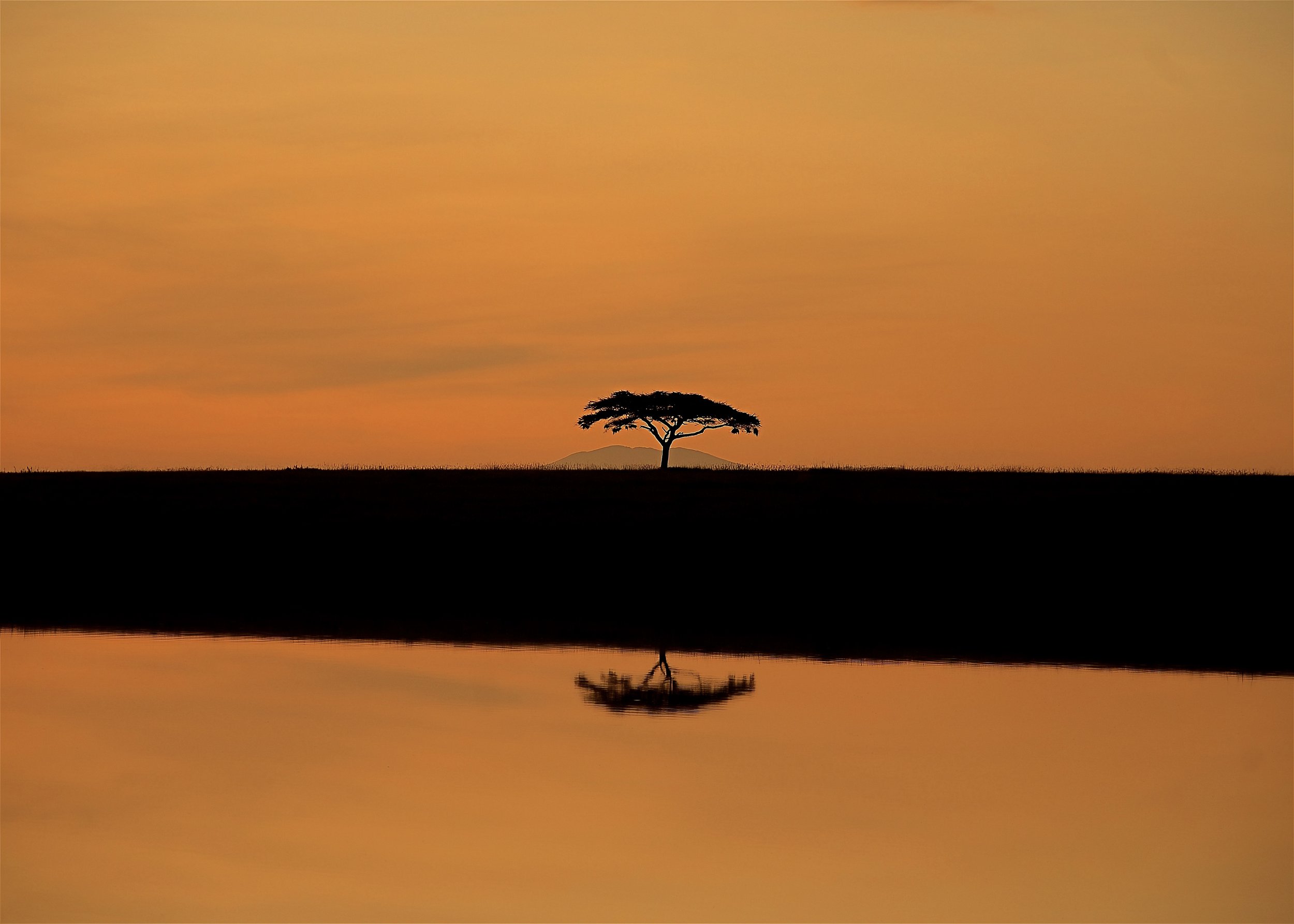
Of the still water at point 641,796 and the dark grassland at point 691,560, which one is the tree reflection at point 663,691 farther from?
the dark grassland at point 691,560

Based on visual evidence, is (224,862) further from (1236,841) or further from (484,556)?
(484,556)

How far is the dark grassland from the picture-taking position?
29.0 m

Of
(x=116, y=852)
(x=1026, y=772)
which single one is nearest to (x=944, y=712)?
(x=1026, y=772)

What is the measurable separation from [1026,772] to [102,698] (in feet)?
41.3

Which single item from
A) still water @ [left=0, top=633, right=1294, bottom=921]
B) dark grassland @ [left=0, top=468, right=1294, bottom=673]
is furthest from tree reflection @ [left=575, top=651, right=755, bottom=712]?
dark grassland @ [left=0, top=468, right=1294, bottom=673]

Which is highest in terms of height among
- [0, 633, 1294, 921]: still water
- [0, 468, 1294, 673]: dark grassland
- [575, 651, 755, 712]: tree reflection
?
[0, 468, 1294, 673]: dark grassland

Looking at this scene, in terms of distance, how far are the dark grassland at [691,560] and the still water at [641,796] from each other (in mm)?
5391

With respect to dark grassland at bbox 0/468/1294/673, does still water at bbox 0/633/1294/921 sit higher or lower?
lower

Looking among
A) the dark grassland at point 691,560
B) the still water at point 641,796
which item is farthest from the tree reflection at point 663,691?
the dark grassland at point 691,560

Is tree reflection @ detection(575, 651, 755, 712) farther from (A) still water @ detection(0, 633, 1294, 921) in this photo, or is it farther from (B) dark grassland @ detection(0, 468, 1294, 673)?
(B) dark grassland @ detection(0, 468, 1294, 673)

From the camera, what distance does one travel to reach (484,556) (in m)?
40.3

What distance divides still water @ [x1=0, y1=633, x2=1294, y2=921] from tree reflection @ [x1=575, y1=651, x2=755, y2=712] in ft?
0.32

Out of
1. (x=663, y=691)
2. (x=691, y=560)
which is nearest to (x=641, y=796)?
(x=663, y=691)

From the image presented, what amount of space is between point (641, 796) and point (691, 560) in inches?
959
